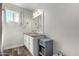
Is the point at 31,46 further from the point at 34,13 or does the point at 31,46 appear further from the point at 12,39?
the point at 34,13

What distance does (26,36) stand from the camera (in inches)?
64.1

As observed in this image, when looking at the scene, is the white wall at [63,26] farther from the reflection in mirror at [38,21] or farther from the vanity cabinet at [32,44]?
the vanity cabinet at [32,44]

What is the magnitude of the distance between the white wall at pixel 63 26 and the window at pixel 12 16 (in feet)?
1.59

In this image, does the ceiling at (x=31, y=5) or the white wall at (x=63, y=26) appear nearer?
the white wall at (x=63, y=26)

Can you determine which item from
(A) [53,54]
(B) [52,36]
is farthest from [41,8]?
(A) [53,54]

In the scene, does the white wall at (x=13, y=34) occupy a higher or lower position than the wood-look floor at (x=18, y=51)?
higher

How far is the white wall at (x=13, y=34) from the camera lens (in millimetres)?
1585

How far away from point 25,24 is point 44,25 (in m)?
0.33

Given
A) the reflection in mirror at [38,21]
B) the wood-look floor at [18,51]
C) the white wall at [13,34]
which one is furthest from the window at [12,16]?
the wood-look floor at [18,51]

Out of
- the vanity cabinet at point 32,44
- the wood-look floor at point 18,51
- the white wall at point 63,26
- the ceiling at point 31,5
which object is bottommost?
the wood-look floor at point 18,51

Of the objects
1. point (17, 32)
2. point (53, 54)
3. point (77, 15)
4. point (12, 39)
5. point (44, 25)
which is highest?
point (77, 15)

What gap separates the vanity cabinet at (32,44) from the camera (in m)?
1.62

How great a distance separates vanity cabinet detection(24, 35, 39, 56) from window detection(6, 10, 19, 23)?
35 cm

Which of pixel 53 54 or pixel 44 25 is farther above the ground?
pixel 44 25
